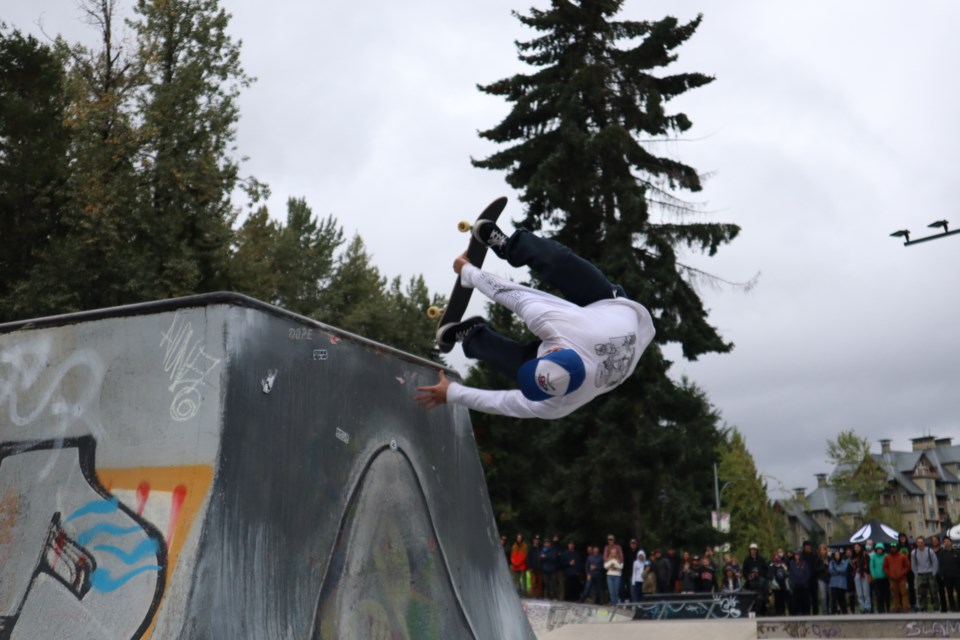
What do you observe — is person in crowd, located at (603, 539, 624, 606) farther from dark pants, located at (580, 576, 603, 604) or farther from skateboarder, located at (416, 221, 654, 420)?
skateboarder, located at (416, 221, 654, 420)

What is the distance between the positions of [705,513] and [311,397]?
64.6ft

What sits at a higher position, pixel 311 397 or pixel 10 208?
pixel 10 208

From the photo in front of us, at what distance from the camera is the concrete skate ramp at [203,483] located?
195 inches

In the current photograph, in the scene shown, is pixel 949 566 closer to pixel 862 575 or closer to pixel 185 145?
pixel 862 575

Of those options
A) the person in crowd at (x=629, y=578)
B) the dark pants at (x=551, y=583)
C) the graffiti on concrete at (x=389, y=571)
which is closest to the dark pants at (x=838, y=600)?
the person in crowd at (x=629, y=578)

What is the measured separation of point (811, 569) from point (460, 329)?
555 inches

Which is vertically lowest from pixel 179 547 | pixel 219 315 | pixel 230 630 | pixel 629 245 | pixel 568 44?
pixel 230 630

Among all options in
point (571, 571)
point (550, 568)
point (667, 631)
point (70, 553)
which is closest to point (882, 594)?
point (667, 631)

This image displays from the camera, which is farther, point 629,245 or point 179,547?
point 629,245

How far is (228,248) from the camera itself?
87.1 feet

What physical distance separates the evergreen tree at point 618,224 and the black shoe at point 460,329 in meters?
17.6

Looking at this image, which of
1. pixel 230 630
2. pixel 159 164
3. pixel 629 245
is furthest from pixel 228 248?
pixel 230 630

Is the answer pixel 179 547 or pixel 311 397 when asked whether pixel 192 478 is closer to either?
pixel 179 547

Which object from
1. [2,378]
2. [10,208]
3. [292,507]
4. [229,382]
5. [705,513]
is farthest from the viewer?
[10,208]
